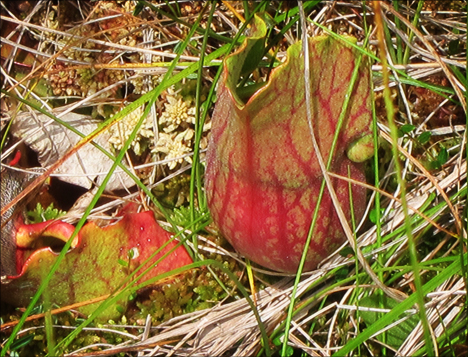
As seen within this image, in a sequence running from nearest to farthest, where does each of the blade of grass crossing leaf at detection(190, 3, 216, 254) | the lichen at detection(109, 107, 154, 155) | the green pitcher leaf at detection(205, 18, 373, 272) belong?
1. the green pitcher leaf at detection(205, 18, 373, 272)
2. the blade of grass crossing leaf at detection(190, 3, 216, 254)
3. the lichen at detection(109, 107, 154, 155)

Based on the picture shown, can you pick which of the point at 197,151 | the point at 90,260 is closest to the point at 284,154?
the point at 197,151

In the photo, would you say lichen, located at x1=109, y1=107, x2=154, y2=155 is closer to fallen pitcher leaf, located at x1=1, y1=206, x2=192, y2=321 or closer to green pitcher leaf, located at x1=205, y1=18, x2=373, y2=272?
fallen pitcher leaf, located at x1=1, y1=206, x2=192, y2=321

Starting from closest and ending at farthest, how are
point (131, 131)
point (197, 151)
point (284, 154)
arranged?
1. point (284, 154)
2. point (197, 151)
3. point (131, 131)

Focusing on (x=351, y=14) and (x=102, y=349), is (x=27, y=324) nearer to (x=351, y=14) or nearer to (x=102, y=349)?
(x=102, y=349)

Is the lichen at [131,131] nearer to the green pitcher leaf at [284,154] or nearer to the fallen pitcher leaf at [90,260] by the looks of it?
the fallen pitcher leaf at [90,260]

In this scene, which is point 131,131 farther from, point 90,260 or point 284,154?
point 284,154

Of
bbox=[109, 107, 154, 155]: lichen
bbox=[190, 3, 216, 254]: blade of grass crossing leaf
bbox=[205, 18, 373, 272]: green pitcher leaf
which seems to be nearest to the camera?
bbox=[205, 18, 373, 272]: green pitcher leaf

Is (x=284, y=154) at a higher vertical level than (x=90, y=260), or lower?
higher

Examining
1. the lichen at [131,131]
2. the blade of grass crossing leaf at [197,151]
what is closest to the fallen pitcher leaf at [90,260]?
the blade of grass crossing leaf at [197,151]

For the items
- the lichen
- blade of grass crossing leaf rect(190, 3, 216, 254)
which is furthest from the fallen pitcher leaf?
the lichen
